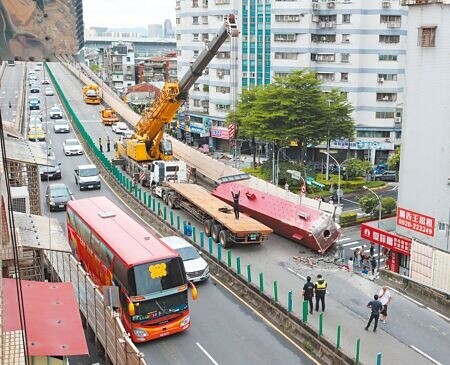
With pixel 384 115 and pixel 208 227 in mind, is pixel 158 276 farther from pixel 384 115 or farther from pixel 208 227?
pixel 384 115

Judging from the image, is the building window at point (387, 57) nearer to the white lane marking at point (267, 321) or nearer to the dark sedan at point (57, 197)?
the dark sedan at point (57, 197)

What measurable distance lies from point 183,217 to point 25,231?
51.6ft

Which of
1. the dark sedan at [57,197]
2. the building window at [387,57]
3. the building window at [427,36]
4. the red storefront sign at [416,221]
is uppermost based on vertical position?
the building window at [387,57]

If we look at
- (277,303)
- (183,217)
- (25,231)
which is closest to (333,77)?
(183,217)

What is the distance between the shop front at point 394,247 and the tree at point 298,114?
16794 millimetres

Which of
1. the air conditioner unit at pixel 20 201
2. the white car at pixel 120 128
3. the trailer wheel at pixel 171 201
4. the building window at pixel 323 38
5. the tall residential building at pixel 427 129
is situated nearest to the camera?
the air conditioner unit at pixel 20 201

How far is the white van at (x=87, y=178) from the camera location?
36812 millimetres

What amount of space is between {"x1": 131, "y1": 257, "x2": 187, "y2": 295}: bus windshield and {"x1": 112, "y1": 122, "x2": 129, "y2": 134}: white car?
43179 mm

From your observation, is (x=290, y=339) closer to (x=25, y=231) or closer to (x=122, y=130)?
(x=25, y=231)

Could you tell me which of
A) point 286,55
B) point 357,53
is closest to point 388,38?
point 357,53

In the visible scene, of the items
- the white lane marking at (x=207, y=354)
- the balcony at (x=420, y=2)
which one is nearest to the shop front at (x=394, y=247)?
the balcony at (x=420, y=2)

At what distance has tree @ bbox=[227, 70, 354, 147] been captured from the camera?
4516 centimetres

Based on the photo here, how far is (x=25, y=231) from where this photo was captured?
52.9ft

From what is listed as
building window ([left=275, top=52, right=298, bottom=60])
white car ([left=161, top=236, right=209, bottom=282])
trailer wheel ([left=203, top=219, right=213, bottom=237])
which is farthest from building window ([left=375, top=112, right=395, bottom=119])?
white car ([left=161, top=236, right=209, bottom=282])
